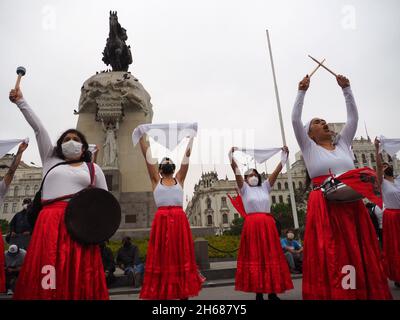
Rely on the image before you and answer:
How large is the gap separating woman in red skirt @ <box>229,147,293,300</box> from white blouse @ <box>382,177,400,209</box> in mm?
2147

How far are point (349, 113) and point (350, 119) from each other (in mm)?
74

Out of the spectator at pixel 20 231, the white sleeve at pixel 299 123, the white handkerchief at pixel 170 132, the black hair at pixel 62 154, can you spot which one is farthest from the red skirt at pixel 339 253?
the spectator at pixel 20 231

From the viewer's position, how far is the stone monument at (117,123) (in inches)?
555

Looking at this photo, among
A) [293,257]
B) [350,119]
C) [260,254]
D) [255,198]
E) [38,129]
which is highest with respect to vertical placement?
[350,119]

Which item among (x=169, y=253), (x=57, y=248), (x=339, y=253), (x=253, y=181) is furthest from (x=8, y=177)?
(x=339, y=253)

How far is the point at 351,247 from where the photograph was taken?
3.15m

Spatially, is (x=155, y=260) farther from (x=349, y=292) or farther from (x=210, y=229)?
(x=210, y=229)

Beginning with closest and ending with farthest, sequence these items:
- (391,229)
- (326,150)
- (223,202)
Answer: (326,150), (391,229), (223,202)

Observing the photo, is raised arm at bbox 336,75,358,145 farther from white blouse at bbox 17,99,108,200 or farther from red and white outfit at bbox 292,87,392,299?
white blouse at bbox 17,99,108,200

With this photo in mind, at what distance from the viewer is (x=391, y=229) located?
5.43 metres

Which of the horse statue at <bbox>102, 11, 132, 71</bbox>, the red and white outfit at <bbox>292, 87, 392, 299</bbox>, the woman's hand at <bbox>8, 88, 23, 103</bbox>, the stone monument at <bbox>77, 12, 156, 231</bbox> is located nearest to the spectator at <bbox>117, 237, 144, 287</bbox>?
the red and white outfit at <bbox>292, 87, 392, 299</bbox>

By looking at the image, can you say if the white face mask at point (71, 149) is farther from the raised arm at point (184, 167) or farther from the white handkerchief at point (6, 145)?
the raised arm at point (184, 167)

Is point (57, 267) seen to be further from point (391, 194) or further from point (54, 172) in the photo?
point (391, 194)
